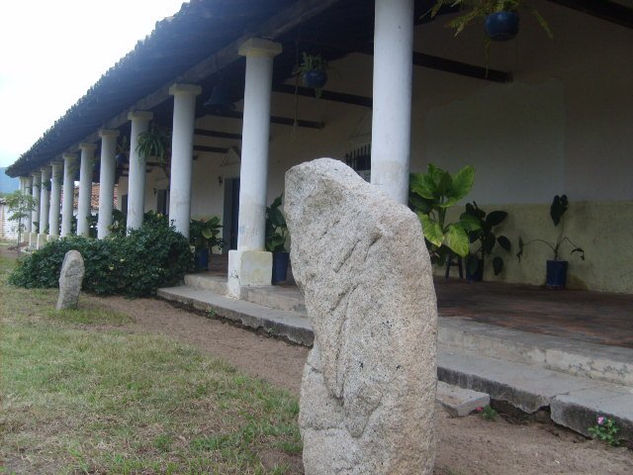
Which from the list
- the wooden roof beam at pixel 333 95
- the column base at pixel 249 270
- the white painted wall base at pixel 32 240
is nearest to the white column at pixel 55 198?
the white painted wall base at pixel 32 240

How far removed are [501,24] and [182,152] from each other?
602 cm

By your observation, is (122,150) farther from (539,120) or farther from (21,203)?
(21,203)

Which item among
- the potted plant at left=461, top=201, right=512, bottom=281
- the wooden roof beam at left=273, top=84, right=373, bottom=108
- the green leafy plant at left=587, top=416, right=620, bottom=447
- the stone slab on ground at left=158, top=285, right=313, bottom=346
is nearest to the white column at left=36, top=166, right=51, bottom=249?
the wooden roof beam at left=273, top=84, right=373, bottom=108

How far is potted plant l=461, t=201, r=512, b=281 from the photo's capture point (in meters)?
8.38

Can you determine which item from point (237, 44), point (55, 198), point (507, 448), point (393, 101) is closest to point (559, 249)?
point (393, 101)

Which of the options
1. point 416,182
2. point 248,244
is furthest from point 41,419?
point 248,244

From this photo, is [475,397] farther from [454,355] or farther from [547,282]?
[547,282]

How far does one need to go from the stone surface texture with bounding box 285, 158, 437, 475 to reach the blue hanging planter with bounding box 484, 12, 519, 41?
10.6ft

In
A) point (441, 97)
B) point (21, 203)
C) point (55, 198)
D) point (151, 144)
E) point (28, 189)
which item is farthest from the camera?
point (28, 189)

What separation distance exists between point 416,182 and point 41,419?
3.76 metres

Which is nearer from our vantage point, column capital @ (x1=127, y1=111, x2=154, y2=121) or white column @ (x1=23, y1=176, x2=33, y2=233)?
column capital @ (x1=127, y1=111, x2=154, y2=121)

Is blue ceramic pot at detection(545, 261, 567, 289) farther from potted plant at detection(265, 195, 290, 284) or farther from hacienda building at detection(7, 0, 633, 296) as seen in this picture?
potted plant at detection(265, 195, 290, 284)

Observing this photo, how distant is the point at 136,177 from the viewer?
37.7 feet

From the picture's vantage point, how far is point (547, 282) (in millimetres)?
7809
